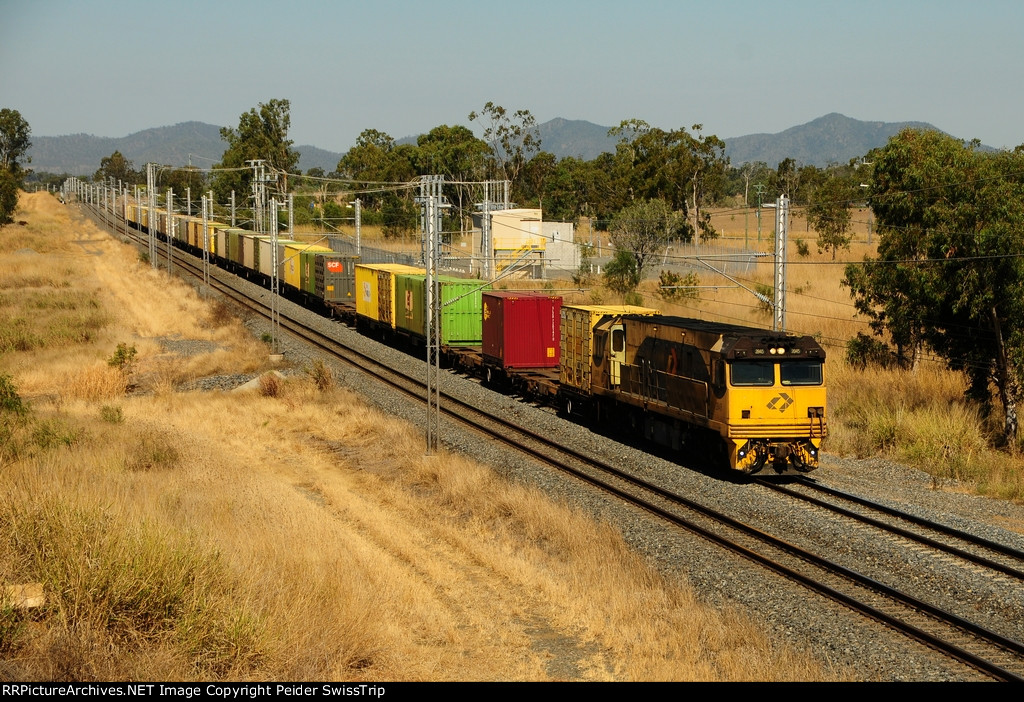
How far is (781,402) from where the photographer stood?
69.8ft

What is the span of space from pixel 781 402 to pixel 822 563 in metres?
5.70

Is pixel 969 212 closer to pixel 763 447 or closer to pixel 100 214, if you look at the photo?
pixel 763 447

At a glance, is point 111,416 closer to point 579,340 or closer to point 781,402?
point 579,340

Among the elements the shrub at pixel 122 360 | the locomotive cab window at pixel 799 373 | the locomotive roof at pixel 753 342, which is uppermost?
the locomotive roof at pixel 753 342

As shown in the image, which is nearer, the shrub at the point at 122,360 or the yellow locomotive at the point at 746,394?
the yellow locomotive at the point at 746,394

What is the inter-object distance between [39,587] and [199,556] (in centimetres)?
174

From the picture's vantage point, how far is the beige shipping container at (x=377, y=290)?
42.9 m

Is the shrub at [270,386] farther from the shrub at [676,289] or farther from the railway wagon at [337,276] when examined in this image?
the shrub at [676,289]

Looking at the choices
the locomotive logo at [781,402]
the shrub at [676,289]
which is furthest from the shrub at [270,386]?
the shrub at [676,289]

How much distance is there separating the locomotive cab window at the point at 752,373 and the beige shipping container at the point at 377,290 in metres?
22.8

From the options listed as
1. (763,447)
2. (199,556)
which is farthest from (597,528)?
(199,556)

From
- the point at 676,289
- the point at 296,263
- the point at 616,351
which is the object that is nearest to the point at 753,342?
the point at 616,351
